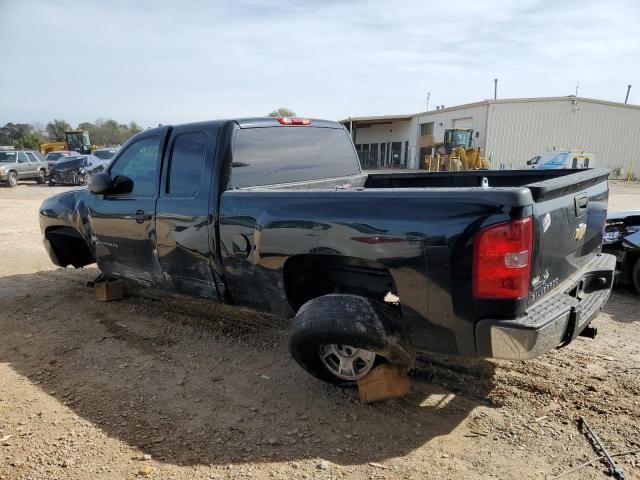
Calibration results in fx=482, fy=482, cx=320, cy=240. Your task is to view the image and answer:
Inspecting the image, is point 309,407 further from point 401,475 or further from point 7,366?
point 7,366

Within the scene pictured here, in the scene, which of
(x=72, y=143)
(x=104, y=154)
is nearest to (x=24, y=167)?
(x=104, y=154)

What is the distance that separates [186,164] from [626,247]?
15.4 feet

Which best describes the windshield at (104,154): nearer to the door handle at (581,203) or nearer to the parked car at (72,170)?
the parked car at (72,170)

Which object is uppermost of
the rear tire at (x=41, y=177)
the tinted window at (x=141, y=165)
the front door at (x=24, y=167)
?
the tinted window at (x=141, y=165)

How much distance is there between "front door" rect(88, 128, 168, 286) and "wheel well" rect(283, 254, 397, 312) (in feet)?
4.66

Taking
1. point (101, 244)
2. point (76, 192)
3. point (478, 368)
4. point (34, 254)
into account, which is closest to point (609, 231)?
point (478, 368)

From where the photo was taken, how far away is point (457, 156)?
2497 cm

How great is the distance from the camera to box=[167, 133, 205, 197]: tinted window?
150 inches

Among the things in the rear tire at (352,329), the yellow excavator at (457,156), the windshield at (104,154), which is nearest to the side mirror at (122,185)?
the rear tire at (352,329)

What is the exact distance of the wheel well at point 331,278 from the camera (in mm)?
3125

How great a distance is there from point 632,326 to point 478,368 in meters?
1.93

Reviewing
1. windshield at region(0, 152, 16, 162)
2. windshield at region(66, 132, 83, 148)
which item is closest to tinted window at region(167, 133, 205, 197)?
windshield at region(0, 152, 16, 162)

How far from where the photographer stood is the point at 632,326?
14.8 feet

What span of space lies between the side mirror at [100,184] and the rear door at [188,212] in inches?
24.8
